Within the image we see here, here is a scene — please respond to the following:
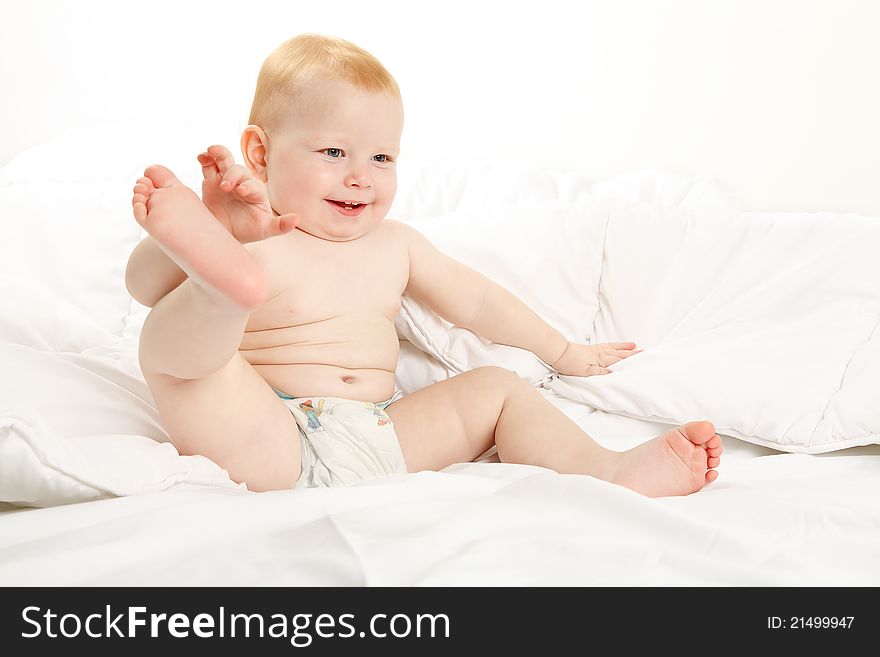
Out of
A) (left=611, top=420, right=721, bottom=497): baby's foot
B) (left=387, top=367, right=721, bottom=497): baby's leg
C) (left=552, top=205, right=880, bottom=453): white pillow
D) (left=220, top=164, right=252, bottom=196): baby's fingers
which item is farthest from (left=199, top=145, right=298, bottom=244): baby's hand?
(left=552, top=205, right=880, bottom=453): white pillow

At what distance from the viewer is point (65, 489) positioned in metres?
0.79

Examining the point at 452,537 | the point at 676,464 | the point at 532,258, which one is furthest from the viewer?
the point at 532,258

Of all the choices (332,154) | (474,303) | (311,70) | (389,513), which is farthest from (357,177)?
(389,513)

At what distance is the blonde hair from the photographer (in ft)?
3.67

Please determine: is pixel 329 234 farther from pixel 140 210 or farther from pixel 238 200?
pixel 140 210

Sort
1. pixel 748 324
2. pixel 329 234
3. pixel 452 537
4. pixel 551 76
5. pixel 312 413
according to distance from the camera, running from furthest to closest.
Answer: pixel 551 76
pixel 748 324
pixel 329 234
pixel 312 413
pixel 452 537

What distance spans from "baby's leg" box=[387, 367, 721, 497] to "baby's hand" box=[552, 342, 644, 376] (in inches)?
6.6

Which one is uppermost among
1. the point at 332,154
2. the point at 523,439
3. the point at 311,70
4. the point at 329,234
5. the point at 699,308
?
the point at 311,70

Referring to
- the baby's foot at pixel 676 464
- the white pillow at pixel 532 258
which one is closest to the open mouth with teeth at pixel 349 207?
the white pillow at pixel 532 258

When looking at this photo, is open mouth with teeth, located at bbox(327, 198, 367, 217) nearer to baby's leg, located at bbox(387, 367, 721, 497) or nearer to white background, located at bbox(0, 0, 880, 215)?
baby's leg, located at bbox(387, 367, 721, 497)

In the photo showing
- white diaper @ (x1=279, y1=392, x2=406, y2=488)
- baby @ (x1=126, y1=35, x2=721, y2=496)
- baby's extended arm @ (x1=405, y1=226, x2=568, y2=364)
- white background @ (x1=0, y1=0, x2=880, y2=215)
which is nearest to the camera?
baby @ (x1=126, y1=35, x2=721, y2=496)

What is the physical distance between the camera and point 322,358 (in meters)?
1.13

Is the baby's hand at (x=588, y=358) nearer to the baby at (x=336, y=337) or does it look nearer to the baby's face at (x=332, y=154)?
the baby at (x=336, y=337)

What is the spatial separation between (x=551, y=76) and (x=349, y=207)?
1034mm
